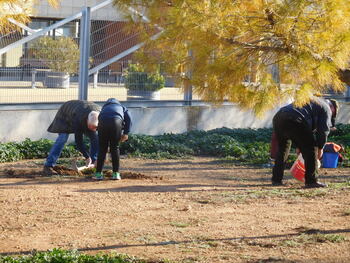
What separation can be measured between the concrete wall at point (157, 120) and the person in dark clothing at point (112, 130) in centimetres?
326

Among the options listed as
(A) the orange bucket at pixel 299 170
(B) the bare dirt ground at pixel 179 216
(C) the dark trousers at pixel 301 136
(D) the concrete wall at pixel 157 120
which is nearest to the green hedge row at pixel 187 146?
(D) the concrete wall at pixel 157 120

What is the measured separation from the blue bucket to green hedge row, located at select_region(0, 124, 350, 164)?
40.0 inches

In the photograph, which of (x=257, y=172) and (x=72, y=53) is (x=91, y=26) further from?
(x=257, y=172)

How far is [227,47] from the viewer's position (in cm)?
757

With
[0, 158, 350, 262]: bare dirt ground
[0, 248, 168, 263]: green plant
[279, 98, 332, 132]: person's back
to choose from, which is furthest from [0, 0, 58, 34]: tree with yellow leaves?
[279, 98, 332, 132]: person's back

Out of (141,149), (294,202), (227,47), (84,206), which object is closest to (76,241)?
(84,206)

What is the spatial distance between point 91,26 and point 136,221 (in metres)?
7.37

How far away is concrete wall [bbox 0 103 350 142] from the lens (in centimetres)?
1382

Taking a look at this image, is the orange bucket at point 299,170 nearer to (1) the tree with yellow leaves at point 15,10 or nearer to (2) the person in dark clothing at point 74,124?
(2) the person in dark clothing at point 74,124

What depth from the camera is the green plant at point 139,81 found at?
1554cm

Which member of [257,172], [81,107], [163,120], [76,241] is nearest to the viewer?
[76,241]

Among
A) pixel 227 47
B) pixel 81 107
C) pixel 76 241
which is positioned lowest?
pixel 76 241

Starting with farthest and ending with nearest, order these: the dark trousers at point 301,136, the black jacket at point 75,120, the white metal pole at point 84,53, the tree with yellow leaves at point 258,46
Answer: the white metal pole at point 84,53, the black jacket at point 75,120, the dark trousers at point 301,136, the tree with yellow leaves at point 258,46

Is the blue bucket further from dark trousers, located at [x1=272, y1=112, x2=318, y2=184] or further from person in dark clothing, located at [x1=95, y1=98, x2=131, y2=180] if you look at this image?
person in dark clothing, located at [x1=95, y1=98, x2=131, y2=180]
